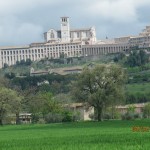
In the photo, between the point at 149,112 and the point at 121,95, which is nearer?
the point at 121,95

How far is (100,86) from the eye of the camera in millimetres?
81688

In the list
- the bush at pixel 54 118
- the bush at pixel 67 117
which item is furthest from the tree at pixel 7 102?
the bush at pixel 67 117

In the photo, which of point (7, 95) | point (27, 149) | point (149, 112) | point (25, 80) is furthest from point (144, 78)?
point (27, 149)

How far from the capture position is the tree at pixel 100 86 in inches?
3182

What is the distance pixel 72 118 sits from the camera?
316 ft

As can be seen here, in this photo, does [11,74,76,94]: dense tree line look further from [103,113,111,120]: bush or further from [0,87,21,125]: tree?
[0,87,21,125]: tree

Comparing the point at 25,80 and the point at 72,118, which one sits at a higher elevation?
the point at 25,80

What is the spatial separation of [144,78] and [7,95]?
273 feet

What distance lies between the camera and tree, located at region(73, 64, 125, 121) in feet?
265

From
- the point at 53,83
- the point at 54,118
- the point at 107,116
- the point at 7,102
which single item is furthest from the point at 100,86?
the point at 53,83

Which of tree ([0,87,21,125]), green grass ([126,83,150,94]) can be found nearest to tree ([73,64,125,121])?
tree ([0,87,21,125])

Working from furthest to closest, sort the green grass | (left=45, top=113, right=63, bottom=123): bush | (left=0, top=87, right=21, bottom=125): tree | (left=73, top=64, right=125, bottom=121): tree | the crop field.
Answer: the green grass
(left=45, top=113, right=63, bottom=123): bush
(left=0, top=87, right=21, bottom=125): tree
(left=73, top=64, right=125, bottom=121): tree
the crop field

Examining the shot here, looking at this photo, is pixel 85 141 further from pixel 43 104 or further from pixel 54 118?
pixel 43 104

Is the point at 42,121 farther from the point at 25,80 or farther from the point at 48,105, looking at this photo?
the point at 25,80
